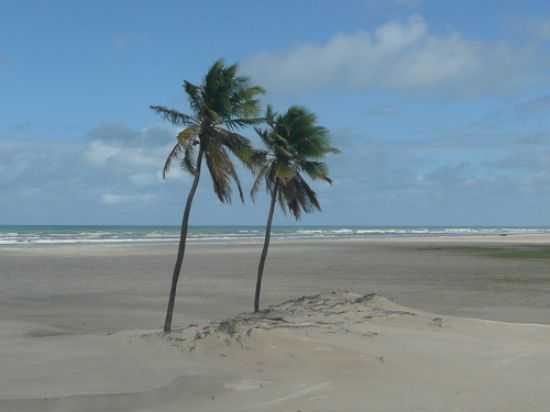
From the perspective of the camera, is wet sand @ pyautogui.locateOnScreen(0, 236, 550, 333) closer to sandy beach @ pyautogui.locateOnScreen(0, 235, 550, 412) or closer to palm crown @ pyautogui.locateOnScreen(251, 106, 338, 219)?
sandy beach @ pyautogui.locateOnScreen(0, 235, 550, 412)

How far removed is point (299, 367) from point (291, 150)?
780 cm

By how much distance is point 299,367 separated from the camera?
10484 millimetres

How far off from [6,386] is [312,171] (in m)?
9.69

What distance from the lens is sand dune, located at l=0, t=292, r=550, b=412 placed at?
8.84m

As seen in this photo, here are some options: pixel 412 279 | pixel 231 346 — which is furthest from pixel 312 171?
pixel 412 279

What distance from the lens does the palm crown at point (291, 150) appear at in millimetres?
17203

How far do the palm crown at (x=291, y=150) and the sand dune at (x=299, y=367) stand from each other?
4293mm

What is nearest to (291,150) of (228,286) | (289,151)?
(289,151)

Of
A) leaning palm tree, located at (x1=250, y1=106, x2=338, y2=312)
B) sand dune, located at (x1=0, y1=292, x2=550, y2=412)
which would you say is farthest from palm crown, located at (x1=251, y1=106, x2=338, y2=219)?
sand dune, located at (x1=0, y1=292, x2=550, y2=412)

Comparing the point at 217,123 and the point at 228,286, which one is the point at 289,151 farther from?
the point at 228,286

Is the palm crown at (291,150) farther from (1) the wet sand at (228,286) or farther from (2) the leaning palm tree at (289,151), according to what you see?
(1) the wet sand at (228,286)

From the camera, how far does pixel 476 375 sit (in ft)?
31.9

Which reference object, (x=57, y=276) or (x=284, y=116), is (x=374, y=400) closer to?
(x=284, y=116)

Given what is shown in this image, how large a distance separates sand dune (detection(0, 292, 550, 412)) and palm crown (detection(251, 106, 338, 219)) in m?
Result: 4.29
